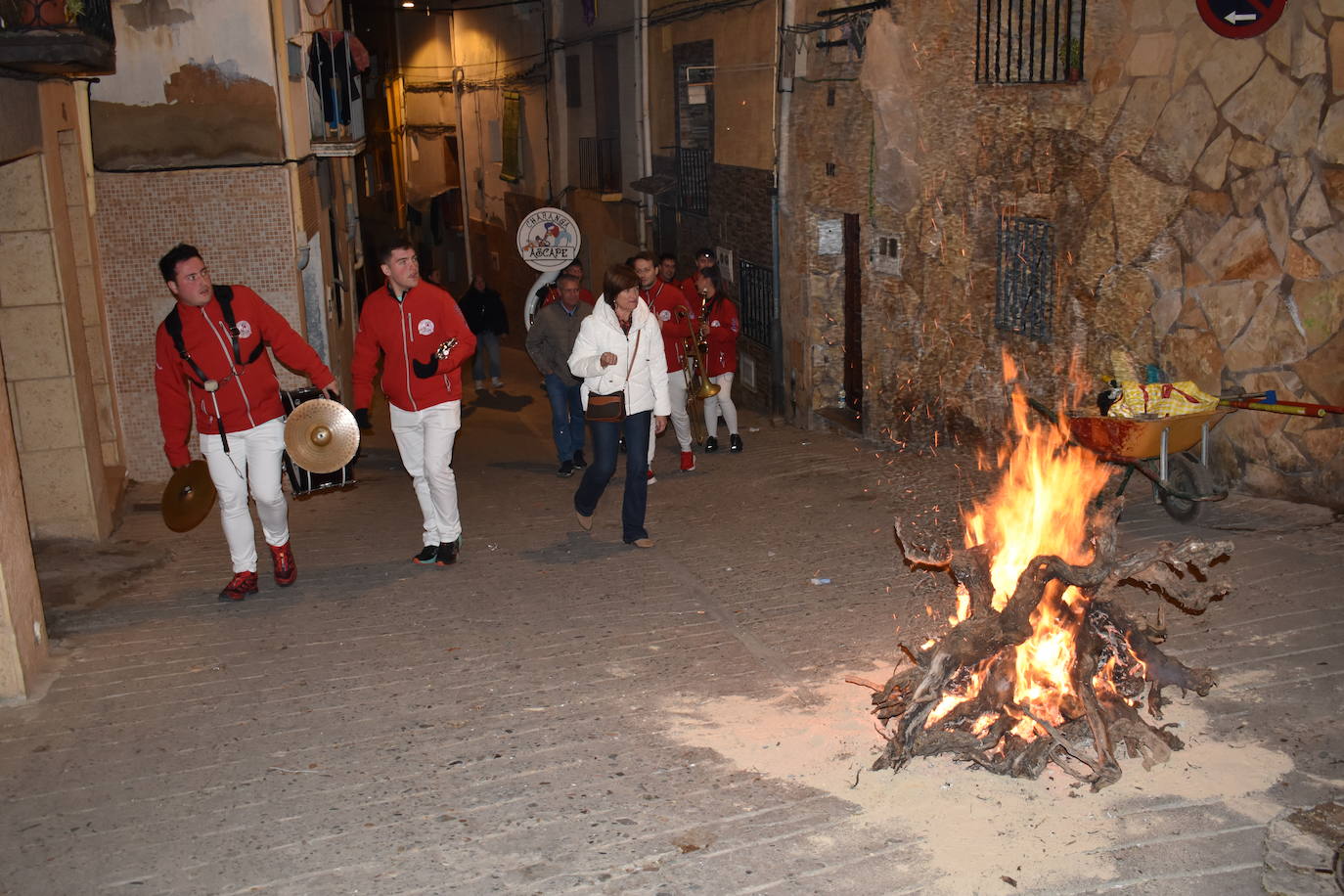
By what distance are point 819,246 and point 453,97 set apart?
2208 cm

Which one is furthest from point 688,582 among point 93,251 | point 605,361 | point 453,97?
point 453,97

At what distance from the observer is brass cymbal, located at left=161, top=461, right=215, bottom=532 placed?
754 cm

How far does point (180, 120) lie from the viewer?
420 inches

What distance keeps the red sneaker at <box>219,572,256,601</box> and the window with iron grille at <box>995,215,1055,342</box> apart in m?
6.37

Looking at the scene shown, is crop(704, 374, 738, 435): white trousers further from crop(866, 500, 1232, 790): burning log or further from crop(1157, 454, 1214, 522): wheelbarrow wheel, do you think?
crop(866, 500, 1232, 790): burning log

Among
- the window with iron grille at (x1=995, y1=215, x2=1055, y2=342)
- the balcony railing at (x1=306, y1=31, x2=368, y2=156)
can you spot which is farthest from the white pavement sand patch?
the balcony railing at (x1=306, y1=31, x2=368, y2=156)

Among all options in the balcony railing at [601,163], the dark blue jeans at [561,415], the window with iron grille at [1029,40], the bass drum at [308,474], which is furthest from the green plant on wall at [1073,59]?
the balcony railing at [601,163]

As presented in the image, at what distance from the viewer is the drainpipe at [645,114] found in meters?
18.7

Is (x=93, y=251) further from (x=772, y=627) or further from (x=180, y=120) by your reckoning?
(x=772, y=627)

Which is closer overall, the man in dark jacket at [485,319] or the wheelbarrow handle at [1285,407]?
the wheelbarrow handle at [1285,407]

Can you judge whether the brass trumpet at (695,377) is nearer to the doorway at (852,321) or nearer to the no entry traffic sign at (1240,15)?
the doorway at (852,321)

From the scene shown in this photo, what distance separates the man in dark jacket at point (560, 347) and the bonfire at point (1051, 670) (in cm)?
630

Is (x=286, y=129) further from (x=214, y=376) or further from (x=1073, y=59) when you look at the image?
(x=1073, y=59)

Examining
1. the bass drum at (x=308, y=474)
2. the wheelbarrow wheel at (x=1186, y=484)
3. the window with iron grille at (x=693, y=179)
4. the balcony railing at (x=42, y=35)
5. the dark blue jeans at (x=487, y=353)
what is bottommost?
the dark blue jeans at (x=487, y=353)
